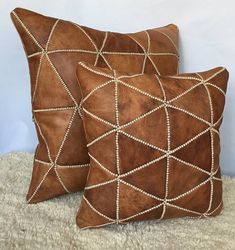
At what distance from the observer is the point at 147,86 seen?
2.82 ft

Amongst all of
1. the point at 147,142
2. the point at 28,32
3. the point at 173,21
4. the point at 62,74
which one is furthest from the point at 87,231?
the point at 173,21

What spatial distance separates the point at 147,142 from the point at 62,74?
281 mm

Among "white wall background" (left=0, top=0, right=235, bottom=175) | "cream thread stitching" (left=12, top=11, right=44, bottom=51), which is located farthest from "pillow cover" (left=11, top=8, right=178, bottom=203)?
"white wall background" (left=0, top=0, right=235, bottom=175)

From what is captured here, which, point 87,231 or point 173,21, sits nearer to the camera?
point 87,231

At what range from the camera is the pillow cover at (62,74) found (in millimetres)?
945

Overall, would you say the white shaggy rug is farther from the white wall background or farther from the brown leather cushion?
the white wall background

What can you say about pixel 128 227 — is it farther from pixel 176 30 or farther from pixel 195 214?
pixel 176 30

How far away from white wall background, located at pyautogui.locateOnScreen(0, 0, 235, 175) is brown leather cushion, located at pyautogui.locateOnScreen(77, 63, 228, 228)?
0.28 meters

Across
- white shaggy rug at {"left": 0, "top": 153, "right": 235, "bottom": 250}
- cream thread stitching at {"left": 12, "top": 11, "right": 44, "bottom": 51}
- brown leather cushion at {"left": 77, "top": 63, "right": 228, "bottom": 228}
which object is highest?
cream thread stitching at {"left": 12, "top": 11, "right": 44, "bottom": 51}

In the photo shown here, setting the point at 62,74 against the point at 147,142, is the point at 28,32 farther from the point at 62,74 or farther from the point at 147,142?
the point at 147,142

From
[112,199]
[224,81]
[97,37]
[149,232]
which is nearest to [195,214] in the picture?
[149,232]

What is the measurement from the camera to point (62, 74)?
947 millimetres

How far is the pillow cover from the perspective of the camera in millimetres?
945

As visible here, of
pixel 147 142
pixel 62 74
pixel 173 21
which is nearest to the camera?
pixel 147 142
